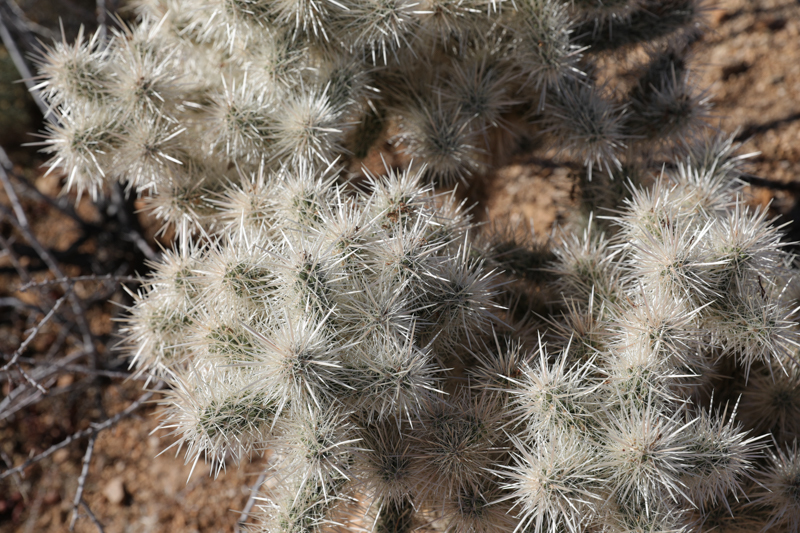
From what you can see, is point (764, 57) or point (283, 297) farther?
point (764, 57)

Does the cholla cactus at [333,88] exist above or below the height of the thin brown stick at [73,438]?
above

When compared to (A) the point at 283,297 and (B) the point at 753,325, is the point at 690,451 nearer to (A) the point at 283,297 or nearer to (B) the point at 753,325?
(B) the point at 753,325

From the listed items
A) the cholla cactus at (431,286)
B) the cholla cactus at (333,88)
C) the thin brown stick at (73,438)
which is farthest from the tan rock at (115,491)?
the cholla cactus at (333,88)

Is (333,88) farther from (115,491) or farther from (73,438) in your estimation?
(115,491)

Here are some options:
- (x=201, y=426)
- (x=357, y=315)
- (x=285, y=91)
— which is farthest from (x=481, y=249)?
(x=201, y=426)

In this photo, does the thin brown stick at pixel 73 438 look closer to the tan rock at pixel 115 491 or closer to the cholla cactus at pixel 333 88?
the tan rock at pixel 115 491

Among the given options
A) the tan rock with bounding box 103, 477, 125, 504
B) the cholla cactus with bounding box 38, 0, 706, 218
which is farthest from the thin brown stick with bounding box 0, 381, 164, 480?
the cholla cactus with bounding box 38, 0, 706, 218

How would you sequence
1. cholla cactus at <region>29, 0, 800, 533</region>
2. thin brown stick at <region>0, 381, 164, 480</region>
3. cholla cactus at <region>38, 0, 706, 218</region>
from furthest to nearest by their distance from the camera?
thin brown stick at <region>0, 381, 164, 480</region> < cholla cactus at <region>38, 0, 706, 218</region> < cholla cactus at <region>29, 0, 800, 533</region>

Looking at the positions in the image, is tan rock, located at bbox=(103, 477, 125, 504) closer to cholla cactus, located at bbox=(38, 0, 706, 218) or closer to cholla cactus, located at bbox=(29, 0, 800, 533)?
cholla cactus, located at bbox=(29, 0, 800, 533)
